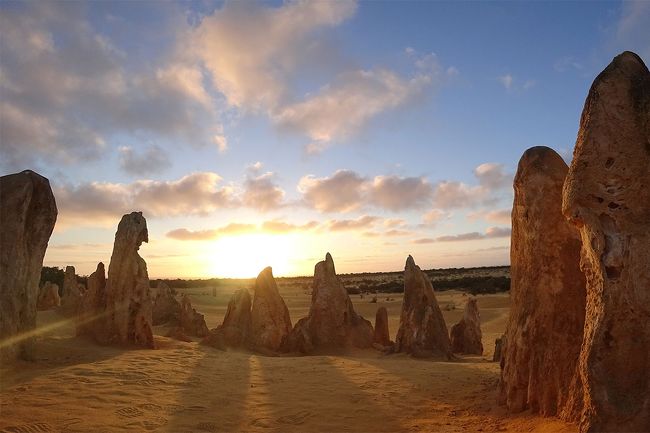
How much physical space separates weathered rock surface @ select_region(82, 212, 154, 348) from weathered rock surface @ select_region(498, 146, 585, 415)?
9273mm

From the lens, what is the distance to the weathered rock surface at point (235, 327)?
1491 centimetres

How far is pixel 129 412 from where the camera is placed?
22.4 feet

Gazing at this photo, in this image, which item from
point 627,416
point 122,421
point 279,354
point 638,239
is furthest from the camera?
point 279,354

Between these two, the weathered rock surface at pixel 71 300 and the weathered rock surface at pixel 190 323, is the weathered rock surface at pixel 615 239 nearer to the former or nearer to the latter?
the weathered rock surface at pixel 190 323

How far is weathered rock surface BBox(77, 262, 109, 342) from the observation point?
1291 cm

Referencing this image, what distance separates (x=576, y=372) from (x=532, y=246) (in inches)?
67.3

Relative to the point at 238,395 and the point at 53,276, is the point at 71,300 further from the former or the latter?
the point at 53,276

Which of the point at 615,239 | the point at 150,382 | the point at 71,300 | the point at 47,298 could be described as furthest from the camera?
the point at 47,298

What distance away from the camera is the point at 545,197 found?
262 inches

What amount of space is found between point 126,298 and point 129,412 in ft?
21.5

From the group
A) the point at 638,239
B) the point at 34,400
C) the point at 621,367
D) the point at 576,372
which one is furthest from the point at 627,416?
the point at 34,400

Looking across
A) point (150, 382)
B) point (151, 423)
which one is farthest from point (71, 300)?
point (151, 423)

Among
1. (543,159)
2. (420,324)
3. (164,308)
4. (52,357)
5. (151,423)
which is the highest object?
(543,159)

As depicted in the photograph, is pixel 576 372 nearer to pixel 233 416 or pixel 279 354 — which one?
pixel 233 416
